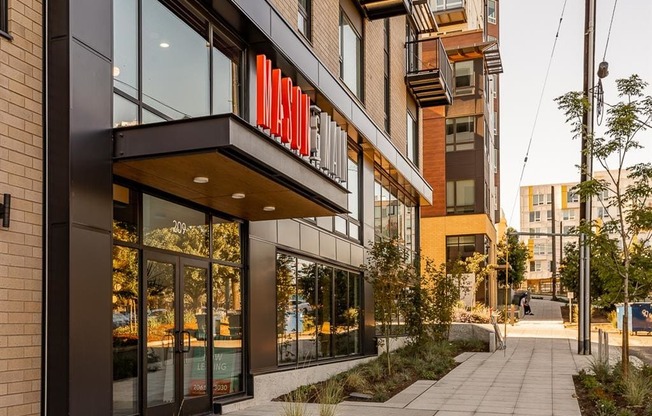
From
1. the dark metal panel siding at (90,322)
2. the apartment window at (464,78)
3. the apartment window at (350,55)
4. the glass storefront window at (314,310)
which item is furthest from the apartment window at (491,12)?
the dark metal panel siding at (90,322)

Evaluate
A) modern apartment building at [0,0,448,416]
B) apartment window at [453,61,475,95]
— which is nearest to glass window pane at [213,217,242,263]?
modern apartment building at [0,0,448,416]

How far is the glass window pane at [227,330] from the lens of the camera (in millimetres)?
12430

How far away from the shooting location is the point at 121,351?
965cm

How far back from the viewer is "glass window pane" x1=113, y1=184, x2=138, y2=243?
9719mm

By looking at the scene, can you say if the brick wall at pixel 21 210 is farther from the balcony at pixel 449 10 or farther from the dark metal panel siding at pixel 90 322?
the balcony at pixel 449 10

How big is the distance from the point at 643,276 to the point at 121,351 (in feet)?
33.4

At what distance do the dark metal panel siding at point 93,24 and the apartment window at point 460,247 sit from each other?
38075mm

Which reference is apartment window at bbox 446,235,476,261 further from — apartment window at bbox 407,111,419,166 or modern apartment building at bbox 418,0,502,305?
apartment window at bbox 407,111,419,166

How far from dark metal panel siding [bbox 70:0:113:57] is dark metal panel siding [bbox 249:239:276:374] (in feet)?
18.3

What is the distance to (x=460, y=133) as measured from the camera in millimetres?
46750

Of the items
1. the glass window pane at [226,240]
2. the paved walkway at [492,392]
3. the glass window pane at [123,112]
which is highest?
the glass window pane at [123,112]

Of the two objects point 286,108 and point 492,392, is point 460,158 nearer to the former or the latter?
point 492,392

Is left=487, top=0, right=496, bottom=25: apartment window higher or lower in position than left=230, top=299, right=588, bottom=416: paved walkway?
higher

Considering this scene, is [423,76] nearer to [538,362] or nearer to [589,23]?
[589,23]
